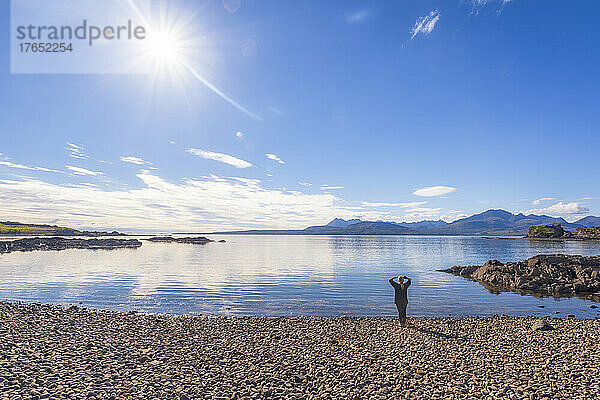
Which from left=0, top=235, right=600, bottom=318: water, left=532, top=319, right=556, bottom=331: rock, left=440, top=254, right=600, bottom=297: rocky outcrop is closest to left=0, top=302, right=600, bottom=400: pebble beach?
left=532, top=319, right=556, bottom=331: rock

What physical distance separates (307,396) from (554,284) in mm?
43346

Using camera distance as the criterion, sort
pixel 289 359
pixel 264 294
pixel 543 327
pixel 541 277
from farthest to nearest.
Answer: pixel 541 277 < pixel 264 294 < pixel 543 327 < pixel 289 359

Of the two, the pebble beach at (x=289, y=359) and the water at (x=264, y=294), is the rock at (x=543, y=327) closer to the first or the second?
the pebble beach at (x=289, y=359)

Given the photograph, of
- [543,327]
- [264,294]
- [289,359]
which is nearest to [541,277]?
[543,327]

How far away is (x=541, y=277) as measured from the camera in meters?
45.4

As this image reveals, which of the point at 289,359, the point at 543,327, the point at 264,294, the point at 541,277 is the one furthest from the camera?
the point at 541,277

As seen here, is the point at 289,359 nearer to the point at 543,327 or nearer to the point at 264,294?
the point at 543,327

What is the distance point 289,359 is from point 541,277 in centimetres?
4371

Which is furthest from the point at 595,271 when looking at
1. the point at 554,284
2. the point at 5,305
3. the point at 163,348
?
the point at 5,305

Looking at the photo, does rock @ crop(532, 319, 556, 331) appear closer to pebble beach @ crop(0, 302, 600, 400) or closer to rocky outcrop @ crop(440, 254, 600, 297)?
pebble beach @ crop(0, 302, 600, 400)

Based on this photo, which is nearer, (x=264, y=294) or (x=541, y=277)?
(x=264, y=294)

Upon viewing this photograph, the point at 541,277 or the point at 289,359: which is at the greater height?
the point at 289,359

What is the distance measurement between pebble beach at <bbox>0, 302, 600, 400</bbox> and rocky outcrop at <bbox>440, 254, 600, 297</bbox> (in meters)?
21.3

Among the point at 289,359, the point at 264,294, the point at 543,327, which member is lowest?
the point at 264,294
